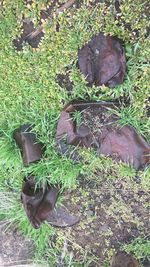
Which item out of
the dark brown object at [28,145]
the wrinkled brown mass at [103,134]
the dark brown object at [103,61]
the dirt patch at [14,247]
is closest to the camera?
the dark brown object at [103,61]

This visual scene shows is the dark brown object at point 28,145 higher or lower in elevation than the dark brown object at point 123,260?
higher

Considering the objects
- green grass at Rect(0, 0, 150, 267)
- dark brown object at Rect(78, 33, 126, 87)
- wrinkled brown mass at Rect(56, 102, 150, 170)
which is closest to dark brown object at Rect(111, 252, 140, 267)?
green grass at Rect(0, 0, 150, 267)

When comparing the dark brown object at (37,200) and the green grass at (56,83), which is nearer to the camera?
the green grass at (56,83)

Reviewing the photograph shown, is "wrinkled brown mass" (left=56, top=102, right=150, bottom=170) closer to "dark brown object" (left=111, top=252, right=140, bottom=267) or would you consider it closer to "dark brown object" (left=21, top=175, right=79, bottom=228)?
"dark brown object" (left=21, top=175, right=79, bottom=228)

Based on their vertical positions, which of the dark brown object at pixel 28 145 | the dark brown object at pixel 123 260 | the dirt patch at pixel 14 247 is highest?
the dark brown object at pixel 28 145

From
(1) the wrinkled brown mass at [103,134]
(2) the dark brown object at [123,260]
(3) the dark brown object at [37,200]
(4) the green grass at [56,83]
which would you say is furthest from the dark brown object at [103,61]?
(2) the dark brown object at [123,260]

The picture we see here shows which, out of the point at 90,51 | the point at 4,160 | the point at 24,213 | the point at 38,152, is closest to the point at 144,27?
the point at 90,51

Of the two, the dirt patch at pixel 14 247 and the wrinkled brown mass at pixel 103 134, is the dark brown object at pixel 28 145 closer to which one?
the wrinkled brown mass at pixel 103 134
